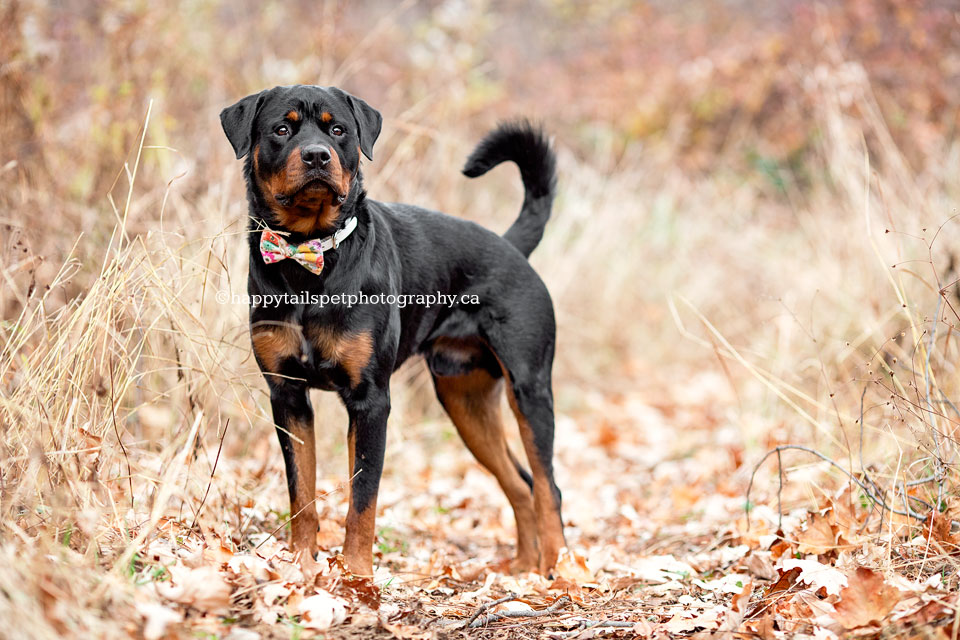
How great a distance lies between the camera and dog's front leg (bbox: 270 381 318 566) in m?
2.94

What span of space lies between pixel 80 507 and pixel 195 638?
0.59 metres

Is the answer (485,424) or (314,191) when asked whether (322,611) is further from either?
(485,424)

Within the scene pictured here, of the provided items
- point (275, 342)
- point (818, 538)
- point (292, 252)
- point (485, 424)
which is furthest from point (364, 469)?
point (818, 538)

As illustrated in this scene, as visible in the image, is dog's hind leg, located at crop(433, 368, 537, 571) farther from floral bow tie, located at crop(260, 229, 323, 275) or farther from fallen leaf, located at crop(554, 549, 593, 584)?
floral bow tie, located at crop(260, 229, 323, 275)

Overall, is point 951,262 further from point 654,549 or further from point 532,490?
point 532,490

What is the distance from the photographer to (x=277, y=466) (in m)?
3.94

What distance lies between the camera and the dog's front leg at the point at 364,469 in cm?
283

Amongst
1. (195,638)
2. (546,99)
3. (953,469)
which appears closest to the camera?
(195,638)

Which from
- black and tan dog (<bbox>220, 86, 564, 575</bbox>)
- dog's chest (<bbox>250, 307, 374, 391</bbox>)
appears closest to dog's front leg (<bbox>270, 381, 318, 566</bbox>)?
black and tan dog (<bbox>220, 86, 564, 575</bbox>)

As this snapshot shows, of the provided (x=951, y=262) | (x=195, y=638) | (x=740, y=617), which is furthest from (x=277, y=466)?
(x=951, y=262)

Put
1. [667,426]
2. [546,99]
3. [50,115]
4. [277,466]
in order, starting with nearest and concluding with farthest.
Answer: [277,466]
[50,115]
[667,426]
[546,99]

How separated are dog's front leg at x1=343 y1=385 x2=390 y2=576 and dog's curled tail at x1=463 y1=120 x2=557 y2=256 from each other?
120 centimetres

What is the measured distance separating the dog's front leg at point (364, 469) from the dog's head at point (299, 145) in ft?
2.09

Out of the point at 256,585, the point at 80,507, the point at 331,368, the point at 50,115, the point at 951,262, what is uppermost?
the point at 50,115
